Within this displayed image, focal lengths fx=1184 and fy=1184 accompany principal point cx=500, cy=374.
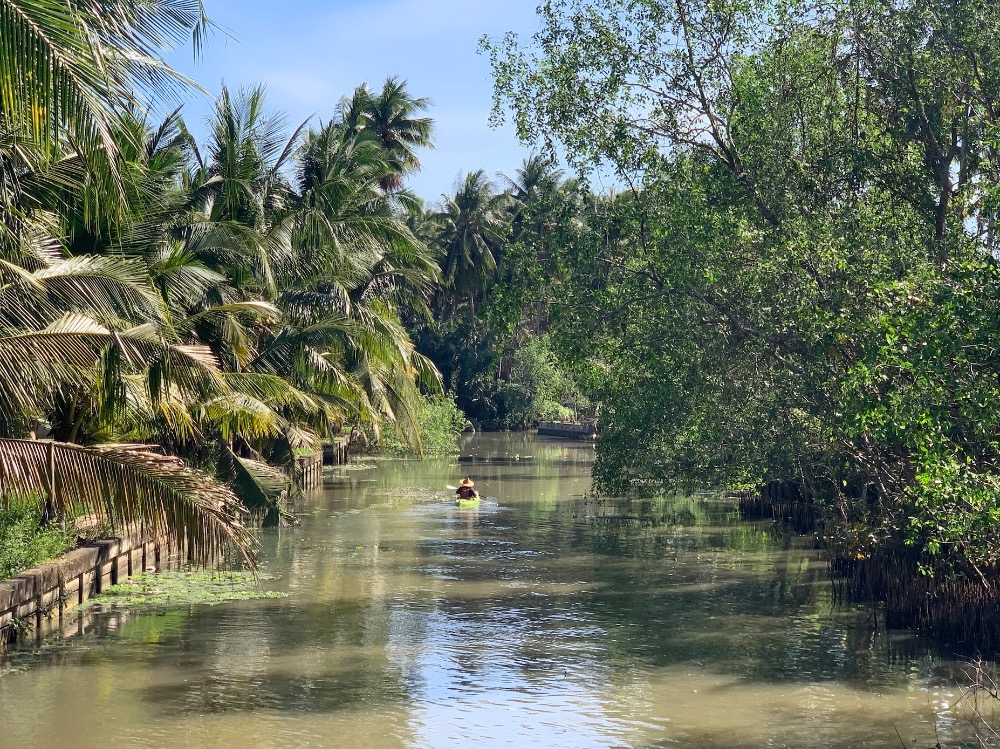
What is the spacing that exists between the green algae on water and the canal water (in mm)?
516

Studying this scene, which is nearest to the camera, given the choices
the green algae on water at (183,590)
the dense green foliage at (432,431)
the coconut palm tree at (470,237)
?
the green algae on water at (183,590)

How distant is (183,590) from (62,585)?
10.4ft

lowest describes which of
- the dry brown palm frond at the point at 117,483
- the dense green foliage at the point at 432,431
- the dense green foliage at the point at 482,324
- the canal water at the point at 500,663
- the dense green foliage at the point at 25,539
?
the canal water at the point at 500,663

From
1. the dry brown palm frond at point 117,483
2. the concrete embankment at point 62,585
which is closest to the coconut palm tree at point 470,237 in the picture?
the concrete embankment at point 62,585

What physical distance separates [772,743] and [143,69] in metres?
8.68

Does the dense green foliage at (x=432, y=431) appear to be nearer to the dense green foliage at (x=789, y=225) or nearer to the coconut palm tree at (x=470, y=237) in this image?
the coconut palm tree at (x=470, y=237)

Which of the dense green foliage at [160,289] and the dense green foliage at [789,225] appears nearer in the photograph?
the dense green foliage at [160,289]

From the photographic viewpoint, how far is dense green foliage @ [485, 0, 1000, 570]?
17.1m

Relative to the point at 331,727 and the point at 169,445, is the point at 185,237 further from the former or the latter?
the point at 331,727

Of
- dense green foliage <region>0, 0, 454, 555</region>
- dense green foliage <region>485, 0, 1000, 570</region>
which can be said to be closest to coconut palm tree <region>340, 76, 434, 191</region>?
dense green foliage <region>0, 0, 454, 555</region>

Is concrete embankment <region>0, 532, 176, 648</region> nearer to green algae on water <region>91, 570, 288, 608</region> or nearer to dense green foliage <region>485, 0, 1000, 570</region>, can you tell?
green algae on water <region>91, 570, 288, 608</region>

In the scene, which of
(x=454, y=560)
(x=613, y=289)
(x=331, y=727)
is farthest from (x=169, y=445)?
(x=331, y=727)

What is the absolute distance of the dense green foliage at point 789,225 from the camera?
17125 millimetres

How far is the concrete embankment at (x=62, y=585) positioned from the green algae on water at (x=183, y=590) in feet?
0.98
